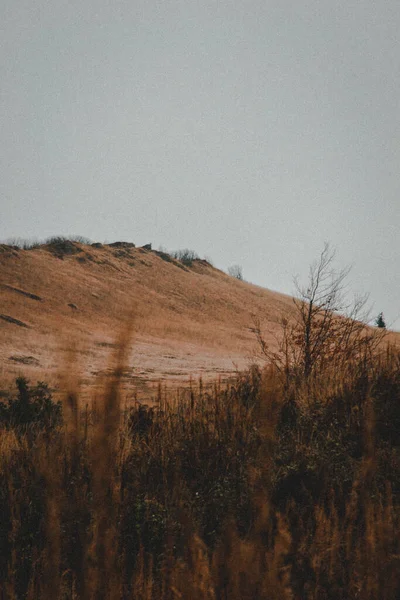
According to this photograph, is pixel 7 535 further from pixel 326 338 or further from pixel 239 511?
A: pixel 326 338

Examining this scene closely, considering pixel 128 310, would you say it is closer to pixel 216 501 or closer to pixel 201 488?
pixel 216 501

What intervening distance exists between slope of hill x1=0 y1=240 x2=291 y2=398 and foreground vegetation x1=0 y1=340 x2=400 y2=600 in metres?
0.64

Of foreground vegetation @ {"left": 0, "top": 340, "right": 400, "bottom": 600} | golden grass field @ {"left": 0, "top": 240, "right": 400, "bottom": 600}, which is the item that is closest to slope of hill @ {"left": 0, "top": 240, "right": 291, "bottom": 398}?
golden grass field @ {"left": 0, "top": 240, "right": 400, "bottom": 600}

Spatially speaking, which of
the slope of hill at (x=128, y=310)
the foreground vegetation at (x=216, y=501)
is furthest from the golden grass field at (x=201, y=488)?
the slope of hill at (x=128, y=310)

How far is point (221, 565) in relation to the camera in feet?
5.01

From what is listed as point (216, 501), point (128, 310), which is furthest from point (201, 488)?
point (128, 310)

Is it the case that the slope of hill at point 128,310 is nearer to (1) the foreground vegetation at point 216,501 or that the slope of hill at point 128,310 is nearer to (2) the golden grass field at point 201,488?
(2) the golden grass field at point 201,488

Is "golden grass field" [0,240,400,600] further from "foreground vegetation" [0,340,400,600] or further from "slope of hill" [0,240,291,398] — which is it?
"slope of hill" [0,240,291,398]

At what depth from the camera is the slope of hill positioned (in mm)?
21266

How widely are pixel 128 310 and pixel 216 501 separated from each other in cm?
208

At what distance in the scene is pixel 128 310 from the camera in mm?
1082

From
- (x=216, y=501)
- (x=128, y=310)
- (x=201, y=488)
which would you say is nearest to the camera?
(x=128, y=310)

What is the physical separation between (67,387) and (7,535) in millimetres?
2080

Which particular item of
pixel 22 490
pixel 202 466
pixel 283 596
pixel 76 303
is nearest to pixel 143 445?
pixel 202 466
